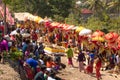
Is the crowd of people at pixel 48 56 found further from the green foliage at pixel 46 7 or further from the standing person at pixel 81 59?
the green foliage at pixel 46 7

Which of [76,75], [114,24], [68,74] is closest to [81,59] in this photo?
[76,75]

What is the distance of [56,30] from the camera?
→ 33.2 meters

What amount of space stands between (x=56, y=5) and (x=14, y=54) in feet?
168

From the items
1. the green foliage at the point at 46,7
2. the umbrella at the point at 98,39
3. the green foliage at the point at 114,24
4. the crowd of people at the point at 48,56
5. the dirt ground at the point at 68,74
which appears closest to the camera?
the dirt ground at the point at 68,74

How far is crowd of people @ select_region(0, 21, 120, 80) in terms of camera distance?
47.0 feet

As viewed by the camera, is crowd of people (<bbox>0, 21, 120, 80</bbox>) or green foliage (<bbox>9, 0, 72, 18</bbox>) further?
green foliage (<bbox>9, 0, 72, 18</bbox>)

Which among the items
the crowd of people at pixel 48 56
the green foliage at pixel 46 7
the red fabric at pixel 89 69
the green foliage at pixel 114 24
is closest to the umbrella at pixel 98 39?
the crowd of people at pixel 48 56

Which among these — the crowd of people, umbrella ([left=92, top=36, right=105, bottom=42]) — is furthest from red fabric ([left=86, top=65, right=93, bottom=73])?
umbrella ([left=92, top=36, right=105, bottom=42])

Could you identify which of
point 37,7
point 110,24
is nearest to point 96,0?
point 37,7

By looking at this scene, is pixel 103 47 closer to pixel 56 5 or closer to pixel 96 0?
pixel 56 5

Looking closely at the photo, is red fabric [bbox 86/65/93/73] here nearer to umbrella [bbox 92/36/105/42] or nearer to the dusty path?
the dusty path

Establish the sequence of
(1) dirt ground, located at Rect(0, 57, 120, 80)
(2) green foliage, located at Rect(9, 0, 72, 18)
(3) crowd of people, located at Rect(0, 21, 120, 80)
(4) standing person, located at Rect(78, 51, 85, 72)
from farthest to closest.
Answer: (2) green foliage, located at Rect(9, 0, 72, 18)
(4) standing person, located at Rect(78, 51, 85, 72)
(3) crowd of people, located at Rect(0, 21, 120, 80)
(1) dirt ground, located at Rect(0, 57, 120, 80)

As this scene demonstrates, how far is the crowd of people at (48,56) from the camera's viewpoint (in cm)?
1433

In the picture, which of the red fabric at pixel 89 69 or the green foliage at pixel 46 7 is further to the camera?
the green foliage at pixel 46 7
